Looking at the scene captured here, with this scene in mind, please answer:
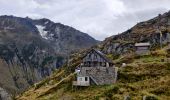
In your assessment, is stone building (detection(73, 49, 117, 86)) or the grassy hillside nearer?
the grassy hillside

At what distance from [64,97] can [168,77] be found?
24.9 m

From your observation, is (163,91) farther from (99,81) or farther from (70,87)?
(70,87)

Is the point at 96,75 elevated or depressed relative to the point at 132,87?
elevated

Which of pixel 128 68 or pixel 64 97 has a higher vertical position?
pixel 128 68

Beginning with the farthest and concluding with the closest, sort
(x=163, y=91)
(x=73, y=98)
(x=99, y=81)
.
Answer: (x=99, y=81)
(x=73, y=98)
(x=163, y=91)

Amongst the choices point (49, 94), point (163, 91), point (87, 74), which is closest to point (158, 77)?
point (163, 91)

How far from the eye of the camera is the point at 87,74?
101 m

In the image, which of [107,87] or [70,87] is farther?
[70,87]

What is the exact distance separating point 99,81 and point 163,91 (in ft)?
62.6

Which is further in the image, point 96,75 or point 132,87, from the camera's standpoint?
point 96,75

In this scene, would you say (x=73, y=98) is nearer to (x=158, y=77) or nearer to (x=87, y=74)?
(x=87, y=74)

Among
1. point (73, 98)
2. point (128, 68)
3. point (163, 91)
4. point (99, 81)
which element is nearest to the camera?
point (163, 91)

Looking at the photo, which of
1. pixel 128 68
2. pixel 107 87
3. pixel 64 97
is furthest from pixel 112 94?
pixel 128 68

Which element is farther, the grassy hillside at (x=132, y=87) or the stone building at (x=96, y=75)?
the stone building at (x=96, y=75)
